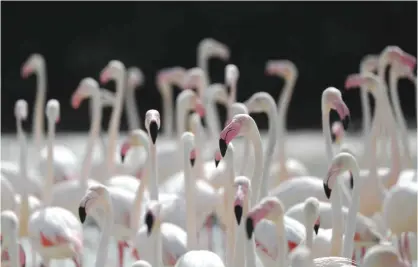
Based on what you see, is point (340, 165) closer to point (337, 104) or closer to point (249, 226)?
point (337, 104)

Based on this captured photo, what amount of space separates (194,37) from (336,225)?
1097 cm

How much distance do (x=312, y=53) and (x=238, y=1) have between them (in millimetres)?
1268

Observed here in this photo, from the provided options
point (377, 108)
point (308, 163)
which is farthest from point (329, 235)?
point (308, 163)

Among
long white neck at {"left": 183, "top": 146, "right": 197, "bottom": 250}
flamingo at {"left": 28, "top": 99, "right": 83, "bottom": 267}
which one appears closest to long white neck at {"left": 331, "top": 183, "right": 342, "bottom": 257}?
long white neck at {"left": 183, "top": 146, "right": 197, "bottom": 250}

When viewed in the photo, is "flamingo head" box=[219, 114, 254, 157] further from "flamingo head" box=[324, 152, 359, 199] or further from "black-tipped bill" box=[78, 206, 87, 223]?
"black-tipped bill" box=[78, 206, 87, 223]

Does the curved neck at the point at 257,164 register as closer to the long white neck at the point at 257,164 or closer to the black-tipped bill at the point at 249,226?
the long white neck at the point at 257,164

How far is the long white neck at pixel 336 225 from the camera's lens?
455 cm

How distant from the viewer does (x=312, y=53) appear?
50.4 feet

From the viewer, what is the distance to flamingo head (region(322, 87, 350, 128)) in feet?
15.2

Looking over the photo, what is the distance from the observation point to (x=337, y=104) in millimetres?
4820

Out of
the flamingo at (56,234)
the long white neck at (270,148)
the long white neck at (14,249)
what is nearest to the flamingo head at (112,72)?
the long white neck at (270,148)

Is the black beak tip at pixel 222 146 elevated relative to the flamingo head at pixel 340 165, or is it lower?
elevated

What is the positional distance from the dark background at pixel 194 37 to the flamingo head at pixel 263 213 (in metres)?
11.1

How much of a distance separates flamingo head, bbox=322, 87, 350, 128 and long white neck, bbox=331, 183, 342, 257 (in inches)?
12.5
